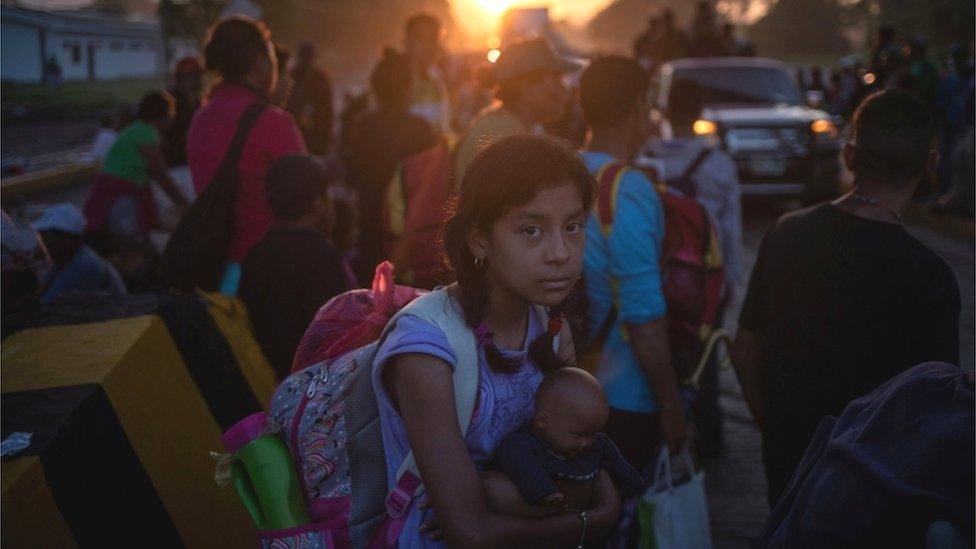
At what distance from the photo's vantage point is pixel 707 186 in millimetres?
5148

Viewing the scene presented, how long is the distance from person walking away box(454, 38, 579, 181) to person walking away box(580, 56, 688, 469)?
77 centimetres

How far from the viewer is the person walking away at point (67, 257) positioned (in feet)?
17.5

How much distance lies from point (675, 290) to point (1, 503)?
2.32m

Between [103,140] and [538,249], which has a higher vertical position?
[538,249]

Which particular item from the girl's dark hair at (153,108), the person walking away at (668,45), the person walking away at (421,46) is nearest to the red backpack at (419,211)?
the person walking away at (421,46)

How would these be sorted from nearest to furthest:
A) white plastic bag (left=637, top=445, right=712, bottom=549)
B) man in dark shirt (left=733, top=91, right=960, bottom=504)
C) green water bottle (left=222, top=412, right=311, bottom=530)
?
green water bottle (left=222, top=412, right=311, bottom=530) → man in dark shirt (left=733, top=91, right=960, bottom=504) → white plastic bag (left=637, top=445, right=712, bottom=549)

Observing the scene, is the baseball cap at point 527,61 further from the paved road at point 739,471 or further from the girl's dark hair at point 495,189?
the girl's dark hair at point 495,189

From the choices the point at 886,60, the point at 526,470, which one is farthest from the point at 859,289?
the point at 886,60

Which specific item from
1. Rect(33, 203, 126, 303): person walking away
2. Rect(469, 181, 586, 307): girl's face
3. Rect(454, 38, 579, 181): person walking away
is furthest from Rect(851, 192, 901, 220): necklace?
Rect(33, 203, 126, 303): person walking away

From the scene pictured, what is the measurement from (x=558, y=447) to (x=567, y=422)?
7 cm

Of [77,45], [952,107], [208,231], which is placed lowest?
[952,107]

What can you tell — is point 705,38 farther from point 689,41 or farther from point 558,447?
point 558,447

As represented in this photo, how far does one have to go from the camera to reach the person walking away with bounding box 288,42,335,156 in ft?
39.8

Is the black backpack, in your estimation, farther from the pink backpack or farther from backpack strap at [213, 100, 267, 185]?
the pink backpack
